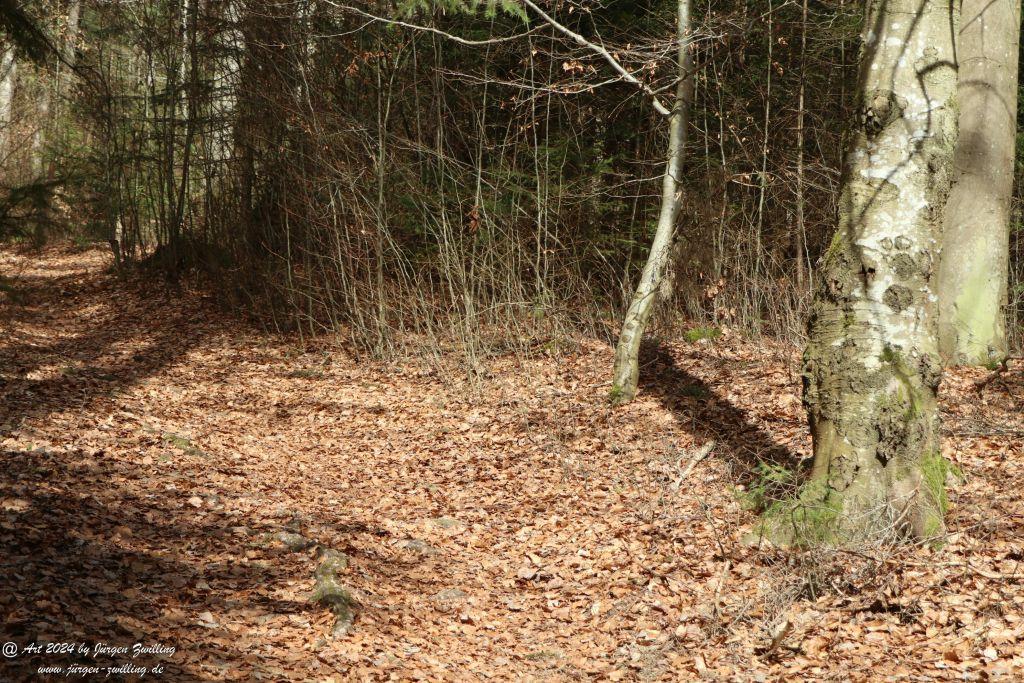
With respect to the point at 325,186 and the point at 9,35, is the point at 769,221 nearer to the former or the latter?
the point at 325,186

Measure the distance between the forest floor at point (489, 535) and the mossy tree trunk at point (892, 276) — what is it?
42cm

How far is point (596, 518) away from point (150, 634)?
10.9ft

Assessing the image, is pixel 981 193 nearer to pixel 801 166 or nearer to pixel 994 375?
pixel 994 375

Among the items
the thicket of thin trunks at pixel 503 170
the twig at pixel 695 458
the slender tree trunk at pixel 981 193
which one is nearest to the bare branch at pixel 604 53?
the thicket of thin trunks at pixel 503 170

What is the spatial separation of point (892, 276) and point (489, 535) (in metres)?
3.42

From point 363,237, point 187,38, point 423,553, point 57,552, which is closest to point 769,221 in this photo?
point 363,237

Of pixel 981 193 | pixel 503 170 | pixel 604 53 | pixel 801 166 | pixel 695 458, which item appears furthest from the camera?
pixel 503 170

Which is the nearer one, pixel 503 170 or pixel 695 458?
pixel 695 458

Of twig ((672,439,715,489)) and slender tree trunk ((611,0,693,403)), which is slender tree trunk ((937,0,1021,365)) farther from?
twig ((672,439,715,489))

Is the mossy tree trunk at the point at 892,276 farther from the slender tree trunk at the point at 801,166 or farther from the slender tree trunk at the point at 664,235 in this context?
the slender tree trunk at the point at 801,166

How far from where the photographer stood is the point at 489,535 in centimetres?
653

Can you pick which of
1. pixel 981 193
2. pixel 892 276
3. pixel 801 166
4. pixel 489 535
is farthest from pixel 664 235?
pixel 892 276

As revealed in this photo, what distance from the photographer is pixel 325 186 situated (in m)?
12.1

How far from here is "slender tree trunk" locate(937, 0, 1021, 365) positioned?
8.12 meters
